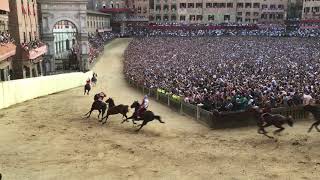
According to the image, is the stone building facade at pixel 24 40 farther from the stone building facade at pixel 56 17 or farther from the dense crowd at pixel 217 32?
the dense crowd at pixel 217 32

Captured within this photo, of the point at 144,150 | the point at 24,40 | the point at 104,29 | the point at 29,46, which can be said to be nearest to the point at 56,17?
the point at 24,40

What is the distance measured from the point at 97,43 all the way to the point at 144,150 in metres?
48.3

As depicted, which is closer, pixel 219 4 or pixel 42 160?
pixel 42 160

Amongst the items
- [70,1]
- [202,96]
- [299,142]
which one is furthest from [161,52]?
[299,142]

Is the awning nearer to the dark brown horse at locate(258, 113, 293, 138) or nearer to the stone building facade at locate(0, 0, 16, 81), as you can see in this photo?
the stone building facade at locate(0, 0, 16, 81)

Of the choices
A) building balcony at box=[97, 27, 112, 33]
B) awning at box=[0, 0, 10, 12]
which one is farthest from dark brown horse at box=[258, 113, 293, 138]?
building balcony at box=[97, 27, 112, 33]

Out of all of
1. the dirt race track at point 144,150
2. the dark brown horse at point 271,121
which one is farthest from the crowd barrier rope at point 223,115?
the dark brown horse at point 271,121

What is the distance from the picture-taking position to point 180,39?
73188mm

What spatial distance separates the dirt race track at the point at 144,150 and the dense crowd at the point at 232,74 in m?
2.13

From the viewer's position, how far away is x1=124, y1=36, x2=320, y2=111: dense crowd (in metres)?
21.0

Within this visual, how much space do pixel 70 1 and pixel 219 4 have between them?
51.5m

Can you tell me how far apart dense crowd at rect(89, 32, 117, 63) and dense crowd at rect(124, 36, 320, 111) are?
193 inches

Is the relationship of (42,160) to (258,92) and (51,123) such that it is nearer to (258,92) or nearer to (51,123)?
(51,123)

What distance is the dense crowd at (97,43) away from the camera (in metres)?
50.8
